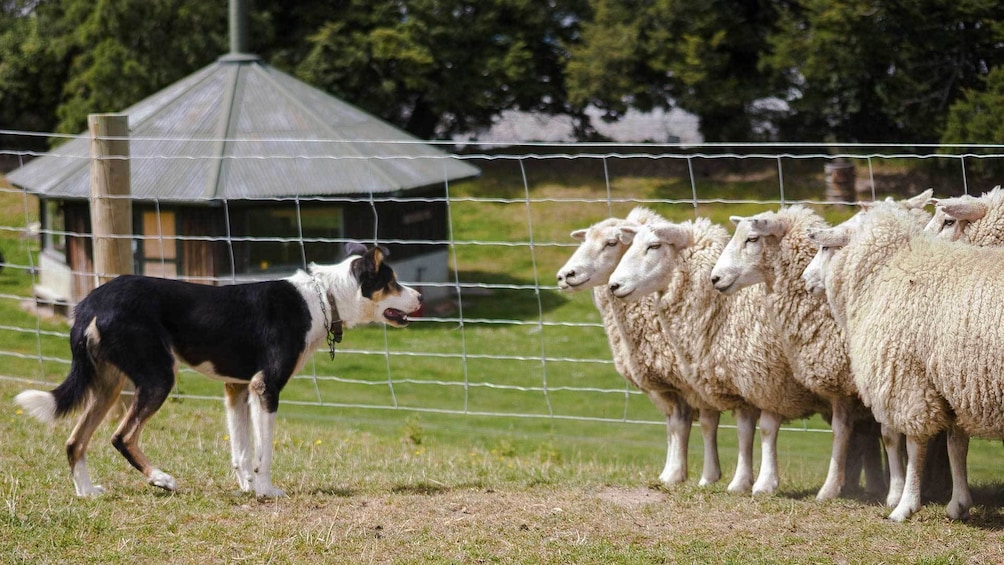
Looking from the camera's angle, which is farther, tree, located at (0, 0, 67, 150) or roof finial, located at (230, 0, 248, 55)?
tree, located at (0, 0, 67, 150)

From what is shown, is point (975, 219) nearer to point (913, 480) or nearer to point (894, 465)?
point (894, 465)

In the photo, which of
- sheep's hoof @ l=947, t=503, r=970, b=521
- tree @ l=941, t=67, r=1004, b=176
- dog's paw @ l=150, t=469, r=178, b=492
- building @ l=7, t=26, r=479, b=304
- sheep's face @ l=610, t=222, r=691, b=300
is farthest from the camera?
tree @ l=941, t=67, r=1004, b=176

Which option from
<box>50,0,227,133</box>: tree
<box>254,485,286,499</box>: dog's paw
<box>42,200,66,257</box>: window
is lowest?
<box>254,485,286,499</box>: dog's paw

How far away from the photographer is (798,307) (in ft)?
23.5

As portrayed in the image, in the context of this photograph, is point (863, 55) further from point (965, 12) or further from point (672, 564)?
point (672, 564)

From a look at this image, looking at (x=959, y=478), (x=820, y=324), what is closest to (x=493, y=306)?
(x=820, y=324)

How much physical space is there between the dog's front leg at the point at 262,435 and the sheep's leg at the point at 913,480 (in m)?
3.47

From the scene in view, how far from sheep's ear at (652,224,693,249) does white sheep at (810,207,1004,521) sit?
3.33 ft

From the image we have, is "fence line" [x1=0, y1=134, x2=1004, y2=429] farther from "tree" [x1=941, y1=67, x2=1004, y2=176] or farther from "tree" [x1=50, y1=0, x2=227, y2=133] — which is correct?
"tree" [x1=50, y1=0, x2=227, y2=133]

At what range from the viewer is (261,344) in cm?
679

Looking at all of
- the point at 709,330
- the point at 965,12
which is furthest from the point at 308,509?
the point at 965,12

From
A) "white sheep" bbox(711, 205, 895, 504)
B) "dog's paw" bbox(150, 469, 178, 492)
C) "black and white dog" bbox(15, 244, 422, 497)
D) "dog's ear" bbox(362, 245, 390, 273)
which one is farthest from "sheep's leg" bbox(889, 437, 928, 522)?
"dog's paw" bbox(150, 469, 178, 492)

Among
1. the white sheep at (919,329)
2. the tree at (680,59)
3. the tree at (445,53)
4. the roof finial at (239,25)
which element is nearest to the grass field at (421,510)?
the white sheep at (919,329)

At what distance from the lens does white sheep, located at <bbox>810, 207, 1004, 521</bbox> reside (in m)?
5.98
